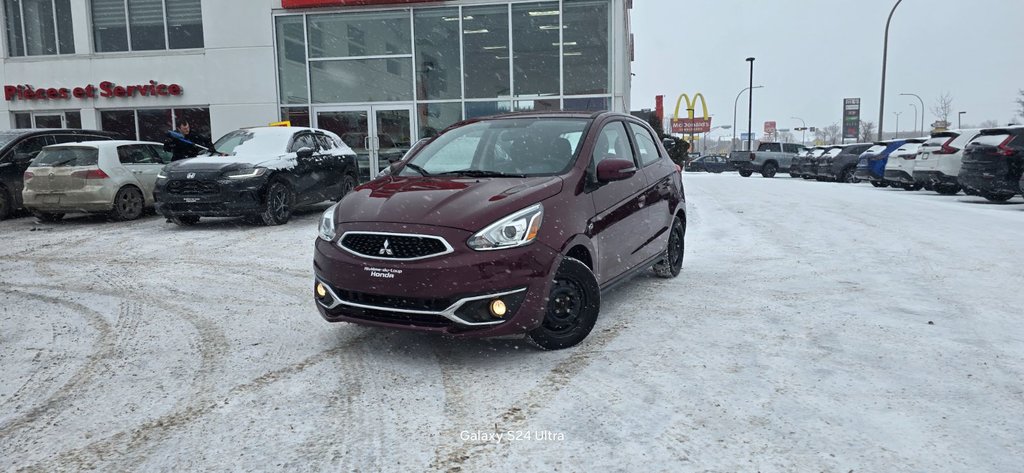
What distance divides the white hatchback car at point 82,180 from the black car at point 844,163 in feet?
74.8

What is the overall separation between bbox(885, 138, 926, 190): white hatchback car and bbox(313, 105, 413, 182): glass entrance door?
12984 mm

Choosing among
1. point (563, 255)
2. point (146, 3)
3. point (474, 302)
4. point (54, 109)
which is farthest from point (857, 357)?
point (54, 109)

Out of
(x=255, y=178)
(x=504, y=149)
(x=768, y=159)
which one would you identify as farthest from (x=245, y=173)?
(x=768, y=159)

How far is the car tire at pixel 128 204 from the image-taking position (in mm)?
11040

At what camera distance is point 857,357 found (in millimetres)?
4035

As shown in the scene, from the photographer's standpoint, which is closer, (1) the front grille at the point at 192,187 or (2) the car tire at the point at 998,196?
(1) the front grille at the point at 192,187

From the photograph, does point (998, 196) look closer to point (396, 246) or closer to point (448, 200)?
point (448, 200)

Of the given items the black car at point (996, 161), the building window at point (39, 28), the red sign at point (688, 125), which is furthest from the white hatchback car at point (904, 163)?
the red sign at point (688, 125)

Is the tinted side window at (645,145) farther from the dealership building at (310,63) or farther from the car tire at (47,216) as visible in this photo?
the dealership building at (310,63)

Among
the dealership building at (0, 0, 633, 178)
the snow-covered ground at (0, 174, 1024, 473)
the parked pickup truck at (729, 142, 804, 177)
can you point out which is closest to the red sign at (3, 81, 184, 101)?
the dealership building at (0, 0, 633, 178)

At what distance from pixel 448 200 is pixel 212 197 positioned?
22.2 ft

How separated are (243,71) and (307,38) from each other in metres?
1.88

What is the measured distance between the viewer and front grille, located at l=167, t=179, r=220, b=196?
9625 millimetres

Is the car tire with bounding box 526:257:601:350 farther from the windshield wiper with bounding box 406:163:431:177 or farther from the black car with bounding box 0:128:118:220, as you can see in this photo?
the black car with bounding box 0:128:118:220
